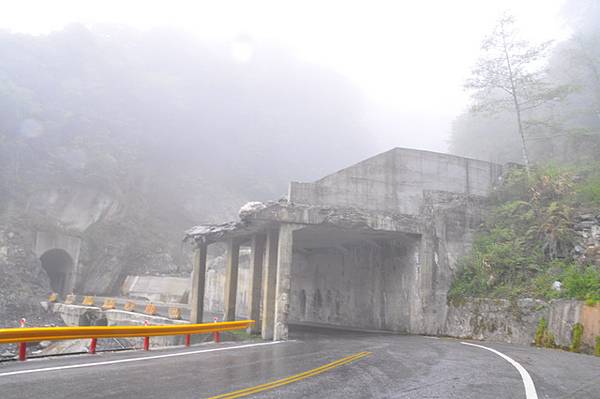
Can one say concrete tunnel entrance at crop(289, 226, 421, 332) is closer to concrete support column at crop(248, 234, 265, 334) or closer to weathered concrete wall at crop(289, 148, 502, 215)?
weathered concrete wall at crop(289, 148, 502, 215)

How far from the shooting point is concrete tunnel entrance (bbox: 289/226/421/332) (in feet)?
71.8

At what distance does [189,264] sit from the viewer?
61.2m

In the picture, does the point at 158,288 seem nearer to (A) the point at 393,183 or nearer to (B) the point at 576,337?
(A) the point at 393,183

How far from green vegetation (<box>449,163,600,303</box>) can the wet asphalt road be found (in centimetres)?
516

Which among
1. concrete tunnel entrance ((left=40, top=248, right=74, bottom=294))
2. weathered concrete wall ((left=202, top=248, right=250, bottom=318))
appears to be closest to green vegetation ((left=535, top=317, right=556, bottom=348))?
weathered concrete wall ((left=202, top=248, right=250, bottom=318))

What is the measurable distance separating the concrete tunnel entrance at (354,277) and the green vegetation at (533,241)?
8.12 feet

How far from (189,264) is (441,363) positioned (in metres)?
53.1

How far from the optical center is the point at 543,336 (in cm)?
1592

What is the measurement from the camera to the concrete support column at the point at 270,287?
1852 centimetres

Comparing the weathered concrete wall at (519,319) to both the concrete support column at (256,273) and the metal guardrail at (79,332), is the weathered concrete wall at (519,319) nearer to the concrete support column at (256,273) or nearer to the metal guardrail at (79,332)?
the concrete support column at (256,273)

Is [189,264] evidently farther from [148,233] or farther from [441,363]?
[441,363]

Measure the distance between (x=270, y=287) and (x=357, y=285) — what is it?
846 centimetres

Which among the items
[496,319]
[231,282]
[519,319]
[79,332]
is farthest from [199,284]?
[519,319]

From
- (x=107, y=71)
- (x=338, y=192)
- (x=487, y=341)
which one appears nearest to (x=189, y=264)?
(x=107, y=71)
